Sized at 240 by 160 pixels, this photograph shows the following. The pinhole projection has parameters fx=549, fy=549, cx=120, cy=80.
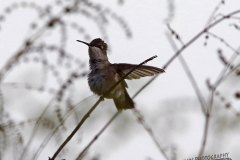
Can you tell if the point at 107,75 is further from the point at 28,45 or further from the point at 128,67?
the point at 28,45

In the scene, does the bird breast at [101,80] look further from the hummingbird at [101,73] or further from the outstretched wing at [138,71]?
the outstretched wing at [138,71]

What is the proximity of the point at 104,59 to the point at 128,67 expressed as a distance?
60cm

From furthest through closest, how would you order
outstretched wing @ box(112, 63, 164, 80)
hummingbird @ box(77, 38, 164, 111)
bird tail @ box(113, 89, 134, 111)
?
hummingbird @ box(77, 38, 164, 111) < bird tail @ box(113, 89, 134, 111) < outstretched wing @ box(112, 63, 164, 80)

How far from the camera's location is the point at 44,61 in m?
2.96

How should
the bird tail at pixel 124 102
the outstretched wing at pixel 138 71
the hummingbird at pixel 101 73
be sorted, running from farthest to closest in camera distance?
the hummingbird at pixel 101 73, the bird tail at pixel 124 102, the outstretched wing at pixel 138 71

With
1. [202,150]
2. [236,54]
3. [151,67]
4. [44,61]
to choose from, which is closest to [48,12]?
[44,61]

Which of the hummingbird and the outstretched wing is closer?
the outstretched wing

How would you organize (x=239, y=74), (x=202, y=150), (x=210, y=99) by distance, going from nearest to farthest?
(x=202, y=150), (x=210, y=99), (x=239, y=74)

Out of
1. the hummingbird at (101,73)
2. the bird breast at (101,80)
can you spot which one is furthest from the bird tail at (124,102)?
the bird breast at (101,80)

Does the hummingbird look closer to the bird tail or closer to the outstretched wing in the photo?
the bird tail

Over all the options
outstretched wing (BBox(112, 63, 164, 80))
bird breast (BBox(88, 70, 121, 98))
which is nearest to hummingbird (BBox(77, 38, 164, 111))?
bird breast (BBox(88, 70, 121, 98))

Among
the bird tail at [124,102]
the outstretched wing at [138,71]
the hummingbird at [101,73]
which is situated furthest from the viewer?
the hummingbird at [101,73]

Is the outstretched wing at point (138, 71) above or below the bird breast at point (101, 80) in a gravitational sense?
below

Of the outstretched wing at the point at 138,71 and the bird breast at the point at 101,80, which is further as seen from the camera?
the bird breast at the point at 101,80
